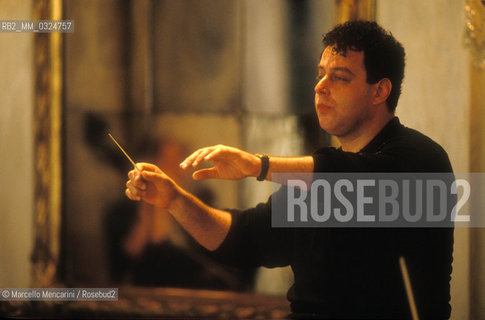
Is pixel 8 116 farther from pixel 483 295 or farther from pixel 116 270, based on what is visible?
pixel 483 295

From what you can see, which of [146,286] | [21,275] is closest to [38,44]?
[21,275]

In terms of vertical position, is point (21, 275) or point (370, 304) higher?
point (370, 304)

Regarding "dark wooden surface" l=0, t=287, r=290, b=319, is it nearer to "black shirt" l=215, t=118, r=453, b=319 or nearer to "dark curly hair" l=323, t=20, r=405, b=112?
"black shirt" l=215, t=118, r=453, b=319

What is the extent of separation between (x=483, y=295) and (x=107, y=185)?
4.90 feet

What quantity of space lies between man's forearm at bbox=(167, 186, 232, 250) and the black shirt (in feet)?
0.83

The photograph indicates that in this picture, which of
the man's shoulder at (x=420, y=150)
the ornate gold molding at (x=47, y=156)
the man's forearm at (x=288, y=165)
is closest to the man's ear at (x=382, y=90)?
the man's shoulder at (x=420, y=150)

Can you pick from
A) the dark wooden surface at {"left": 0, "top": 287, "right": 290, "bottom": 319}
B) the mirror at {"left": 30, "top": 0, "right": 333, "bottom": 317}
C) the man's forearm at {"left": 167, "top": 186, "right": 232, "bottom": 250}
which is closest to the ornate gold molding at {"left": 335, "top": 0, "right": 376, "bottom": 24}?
the mirror at {"left": 30, "top": 0, "right": 333, "bottom": 317}

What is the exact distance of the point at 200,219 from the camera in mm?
1211

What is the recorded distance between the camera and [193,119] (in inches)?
78.5

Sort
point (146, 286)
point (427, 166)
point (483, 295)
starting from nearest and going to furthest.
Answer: point (427, 166) → point (483, 295) → point (146, 286)

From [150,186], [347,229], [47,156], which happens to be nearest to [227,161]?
[150,186]

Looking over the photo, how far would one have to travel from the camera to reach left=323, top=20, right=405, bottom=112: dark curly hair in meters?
1.17

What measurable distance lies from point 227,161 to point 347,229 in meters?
A: 0.35

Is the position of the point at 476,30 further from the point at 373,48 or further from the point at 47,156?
Answer: the point at 47,156
